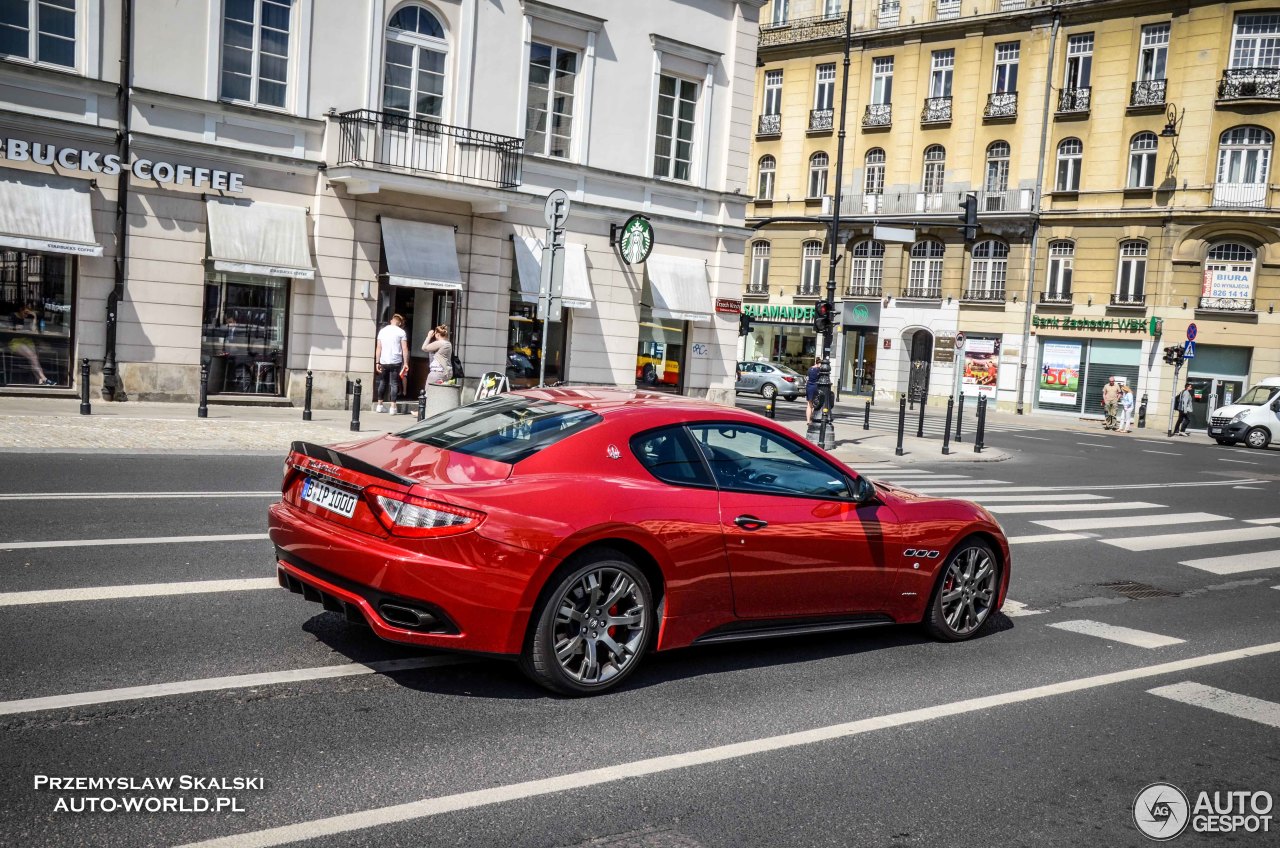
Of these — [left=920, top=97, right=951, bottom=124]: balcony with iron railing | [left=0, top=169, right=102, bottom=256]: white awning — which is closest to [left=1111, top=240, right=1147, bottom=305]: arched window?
[left=920, top=97, right=951, bottom=124]: balcony with iron railing

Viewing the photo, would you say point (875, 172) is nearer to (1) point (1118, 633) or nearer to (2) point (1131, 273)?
(2) point (1131, 273)

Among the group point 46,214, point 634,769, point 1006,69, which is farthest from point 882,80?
point 634,769

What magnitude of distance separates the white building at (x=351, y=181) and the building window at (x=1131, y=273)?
22.8m

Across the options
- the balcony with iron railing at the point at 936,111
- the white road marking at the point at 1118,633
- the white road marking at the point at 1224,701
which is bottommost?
the white road marking at the point at 1118,633

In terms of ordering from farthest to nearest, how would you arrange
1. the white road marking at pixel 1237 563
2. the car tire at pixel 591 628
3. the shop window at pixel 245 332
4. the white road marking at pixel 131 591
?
the shop window at pixel 245 332 → the white road marking at pixel 1237 563 → the white road marking at pixel 131 591 → the car tire at pixel 591 628

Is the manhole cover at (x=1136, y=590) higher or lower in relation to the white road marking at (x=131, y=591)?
lower

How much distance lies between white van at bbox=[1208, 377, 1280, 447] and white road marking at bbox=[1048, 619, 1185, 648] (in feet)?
100

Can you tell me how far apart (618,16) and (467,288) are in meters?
7.00

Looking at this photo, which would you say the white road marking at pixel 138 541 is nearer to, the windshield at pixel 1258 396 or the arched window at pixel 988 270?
the windshield at pixel 1258 396

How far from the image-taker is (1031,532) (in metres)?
12.1

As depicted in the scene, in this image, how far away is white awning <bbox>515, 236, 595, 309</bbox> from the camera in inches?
915

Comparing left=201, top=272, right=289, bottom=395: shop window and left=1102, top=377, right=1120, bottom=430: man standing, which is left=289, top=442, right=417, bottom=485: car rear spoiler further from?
left=1102, top=377, right=1120, bottom=430: man standing

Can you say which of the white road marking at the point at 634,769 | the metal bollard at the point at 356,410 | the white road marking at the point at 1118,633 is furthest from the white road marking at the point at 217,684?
the metal bollard at the point at 356,410

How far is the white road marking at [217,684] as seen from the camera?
15.0 feet
